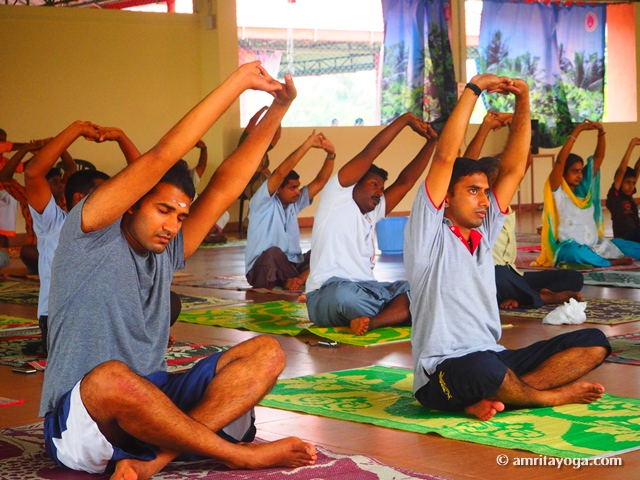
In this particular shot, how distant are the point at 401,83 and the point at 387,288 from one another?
8.45m

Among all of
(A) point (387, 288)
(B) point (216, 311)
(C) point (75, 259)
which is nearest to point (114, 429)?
(C) point (75, 259)

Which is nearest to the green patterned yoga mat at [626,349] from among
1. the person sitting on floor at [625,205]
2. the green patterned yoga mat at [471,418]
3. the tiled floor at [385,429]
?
the tiled floor at [385,429]

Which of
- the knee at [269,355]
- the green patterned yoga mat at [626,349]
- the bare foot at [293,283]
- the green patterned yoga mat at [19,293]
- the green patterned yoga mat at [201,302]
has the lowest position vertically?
the green patterned yoga mat at [19,293]

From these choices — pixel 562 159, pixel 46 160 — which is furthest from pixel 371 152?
pixel 562 159

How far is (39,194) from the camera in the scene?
13.5 ft

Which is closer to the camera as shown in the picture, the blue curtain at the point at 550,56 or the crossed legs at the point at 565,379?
the crossed legs at the point at 565,379

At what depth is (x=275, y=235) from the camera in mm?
7090

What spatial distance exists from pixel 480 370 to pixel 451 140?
72 centimetres

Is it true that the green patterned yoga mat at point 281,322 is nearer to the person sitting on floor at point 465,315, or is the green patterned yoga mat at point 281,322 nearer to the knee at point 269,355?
the person sitting on floor at point 465,315

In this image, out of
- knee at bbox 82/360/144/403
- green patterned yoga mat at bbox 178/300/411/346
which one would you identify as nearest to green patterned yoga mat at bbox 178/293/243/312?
green patterned yoga mat at bbox 178/300/411/346

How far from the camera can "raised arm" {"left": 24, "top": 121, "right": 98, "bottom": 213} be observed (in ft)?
11.0

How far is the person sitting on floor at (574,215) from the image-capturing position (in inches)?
302

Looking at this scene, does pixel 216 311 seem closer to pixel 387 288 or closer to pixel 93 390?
pixel 387 288

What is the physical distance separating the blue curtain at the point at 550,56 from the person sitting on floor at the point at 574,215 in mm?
6044
